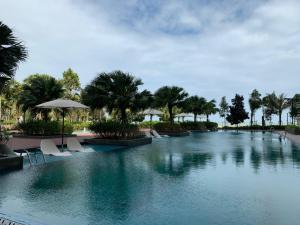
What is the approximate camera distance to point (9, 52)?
10.3 meters

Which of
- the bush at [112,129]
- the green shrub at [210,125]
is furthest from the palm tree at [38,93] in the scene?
the green shrub at [210,125]

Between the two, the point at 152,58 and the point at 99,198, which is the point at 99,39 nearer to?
the point at 152,58

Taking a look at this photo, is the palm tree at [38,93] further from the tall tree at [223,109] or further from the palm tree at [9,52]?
the tall tree at [223,109]

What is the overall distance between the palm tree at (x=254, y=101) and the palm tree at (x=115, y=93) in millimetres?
46460

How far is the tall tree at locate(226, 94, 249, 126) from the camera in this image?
214ft

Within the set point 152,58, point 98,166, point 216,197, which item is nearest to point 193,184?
point 216,197

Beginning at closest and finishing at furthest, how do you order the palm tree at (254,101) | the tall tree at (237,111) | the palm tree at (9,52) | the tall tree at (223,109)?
the palm tree at (9,52) < the palm tree at (254,101) < the tall tree at (237,111) < the tall tree at (223,109)

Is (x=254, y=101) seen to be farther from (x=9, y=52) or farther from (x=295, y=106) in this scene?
(x=9, y=52)

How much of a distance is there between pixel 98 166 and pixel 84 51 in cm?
1285

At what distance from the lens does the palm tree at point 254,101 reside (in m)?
64.5

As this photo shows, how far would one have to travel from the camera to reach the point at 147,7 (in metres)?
15.6

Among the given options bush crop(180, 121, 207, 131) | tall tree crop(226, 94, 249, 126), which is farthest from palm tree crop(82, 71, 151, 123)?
tall tree crop(226, 94, 249, 126)

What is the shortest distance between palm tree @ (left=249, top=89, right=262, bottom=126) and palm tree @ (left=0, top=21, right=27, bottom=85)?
5849 centimetres

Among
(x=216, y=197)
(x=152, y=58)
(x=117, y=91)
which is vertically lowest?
(x=216, y=197)
